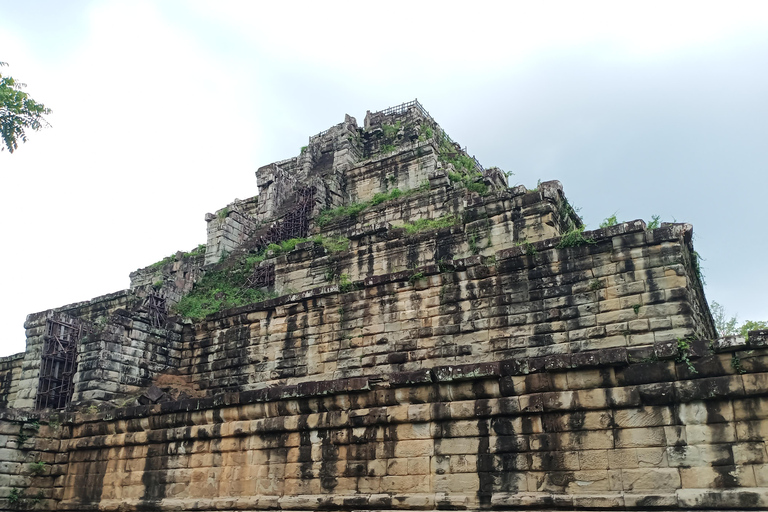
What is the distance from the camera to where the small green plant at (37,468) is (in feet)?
44.9

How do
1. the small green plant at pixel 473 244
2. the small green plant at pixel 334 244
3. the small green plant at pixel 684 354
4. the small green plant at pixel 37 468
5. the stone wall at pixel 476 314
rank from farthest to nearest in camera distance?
the small green plant at pixel 334 244 < the small green plant at pixel 473 244 < the small green plant at pixel 37 468 < the stone wall at pixel 476 314 < the small green plant at pixel 684 354

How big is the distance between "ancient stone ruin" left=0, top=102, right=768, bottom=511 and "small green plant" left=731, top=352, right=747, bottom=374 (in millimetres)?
65

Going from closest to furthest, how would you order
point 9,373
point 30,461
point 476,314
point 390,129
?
point 476,314 < point 30,461 < point 9,373 < point 390,129

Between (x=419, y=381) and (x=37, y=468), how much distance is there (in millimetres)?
9349

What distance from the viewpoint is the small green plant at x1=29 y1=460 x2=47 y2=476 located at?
13.7m

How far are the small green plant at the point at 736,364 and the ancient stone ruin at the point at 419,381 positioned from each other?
0.21 feet

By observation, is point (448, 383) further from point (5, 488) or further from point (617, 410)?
point (5, 488)

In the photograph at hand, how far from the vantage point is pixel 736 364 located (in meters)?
7.57

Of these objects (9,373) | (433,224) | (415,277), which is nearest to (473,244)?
(433,224)

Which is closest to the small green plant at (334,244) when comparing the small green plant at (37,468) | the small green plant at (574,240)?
the small green plant at (574,240)

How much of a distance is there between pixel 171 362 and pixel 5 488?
4.83 m

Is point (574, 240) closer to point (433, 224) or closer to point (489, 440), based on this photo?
point (489, 440)

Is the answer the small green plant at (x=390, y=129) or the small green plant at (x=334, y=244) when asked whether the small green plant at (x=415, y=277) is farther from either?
the small green plant at (x=390, y=129)

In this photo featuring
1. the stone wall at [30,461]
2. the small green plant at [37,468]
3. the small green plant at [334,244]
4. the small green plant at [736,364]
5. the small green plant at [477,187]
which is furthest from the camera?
the small green plant at [477,187]
